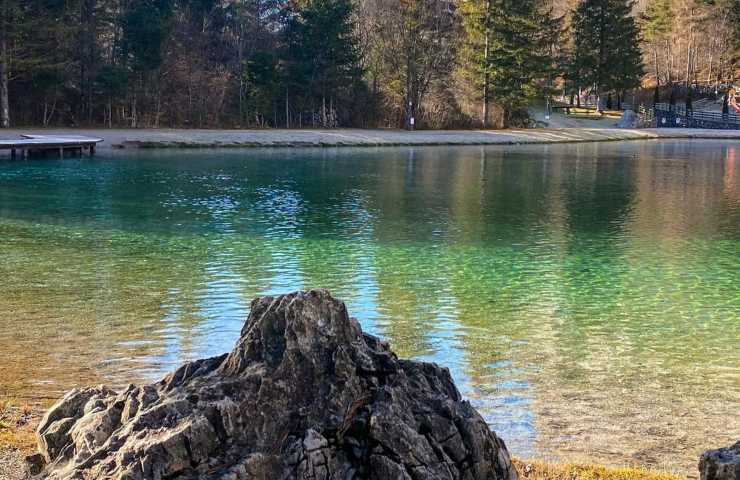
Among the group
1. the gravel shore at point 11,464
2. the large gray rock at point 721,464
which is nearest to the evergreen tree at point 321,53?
the gravel shore at point 11,464

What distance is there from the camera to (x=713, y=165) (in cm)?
4112

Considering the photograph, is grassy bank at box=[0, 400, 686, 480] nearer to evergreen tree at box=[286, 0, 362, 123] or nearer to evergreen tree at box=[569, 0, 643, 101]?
evergreen tree at box=[286, 0, 362, 123]

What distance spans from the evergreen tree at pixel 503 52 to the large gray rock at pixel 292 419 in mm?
60692

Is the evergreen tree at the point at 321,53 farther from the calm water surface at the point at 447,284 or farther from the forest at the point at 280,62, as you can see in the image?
the calm water surface at the point at 447,284

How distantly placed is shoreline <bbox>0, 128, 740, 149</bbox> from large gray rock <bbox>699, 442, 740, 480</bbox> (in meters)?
42.6

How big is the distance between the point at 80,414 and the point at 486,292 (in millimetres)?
10183

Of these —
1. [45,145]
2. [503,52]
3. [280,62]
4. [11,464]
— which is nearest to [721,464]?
[11,464]

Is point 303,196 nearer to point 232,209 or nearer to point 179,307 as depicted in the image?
point 232,209

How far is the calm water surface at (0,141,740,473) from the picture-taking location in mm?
8719

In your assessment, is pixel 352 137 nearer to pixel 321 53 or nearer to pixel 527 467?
pixel 321 53

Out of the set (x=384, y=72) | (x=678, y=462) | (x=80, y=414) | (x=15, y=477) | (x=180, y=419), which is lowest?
(x=678, y=462)

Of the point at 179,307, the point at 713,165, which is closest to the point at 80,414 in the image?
the point at 179,307

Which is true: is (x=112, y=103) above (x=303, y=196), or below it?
above

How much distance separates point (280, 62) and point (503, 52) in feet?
52.7
